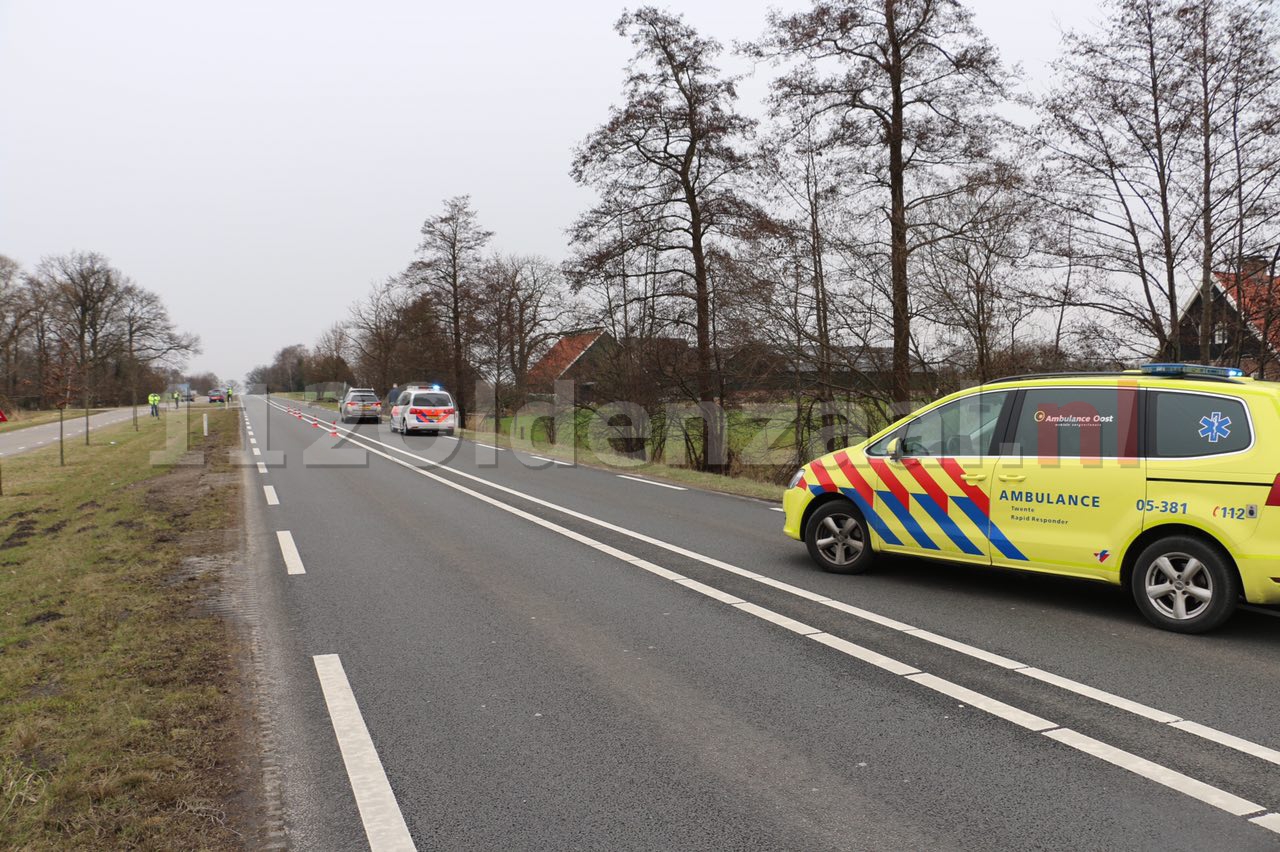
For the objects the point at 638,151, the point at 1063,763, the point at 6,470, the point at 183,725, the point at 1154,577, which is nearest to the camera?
the point at 1063,763

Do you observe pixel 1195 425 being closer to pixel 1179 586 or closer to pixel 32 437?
pixel 1179 586

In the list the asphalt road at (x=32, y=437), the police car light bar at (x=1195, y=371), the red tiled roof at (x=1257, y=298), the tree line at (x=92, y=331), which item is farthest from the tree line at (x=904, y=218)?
the tree line at (x=92, y=331)

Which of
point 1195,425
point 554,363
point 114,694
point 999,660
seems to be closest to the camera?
point 114,694

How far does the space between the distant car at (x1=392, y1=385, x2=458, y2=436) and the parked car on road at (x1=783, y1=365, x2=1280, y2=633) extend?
25390mm

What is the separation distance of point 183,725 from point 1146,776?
439 centimetres

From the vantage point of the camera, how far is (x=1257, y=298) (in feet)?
46.9

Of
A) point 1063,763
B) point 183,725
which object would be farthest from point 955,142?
point 183,725

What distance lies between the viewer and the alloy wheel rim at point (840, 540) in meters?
7.68

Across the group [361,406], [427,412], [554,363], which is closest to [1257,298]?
[427,412]

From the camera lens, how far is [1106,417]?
20.4 feet

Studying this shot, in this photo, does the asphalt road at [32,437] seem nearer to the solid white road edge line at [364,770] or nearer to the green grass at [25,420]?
the green grass at [25,420]

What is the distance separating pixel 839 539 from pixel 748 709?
3.53 metres

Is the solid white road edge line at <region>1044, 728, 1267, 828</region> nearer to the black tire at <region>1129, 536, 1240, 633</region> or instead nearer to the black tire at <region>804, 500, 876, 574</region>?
the black tire at <region>1129, 536, 1240, 633</region>

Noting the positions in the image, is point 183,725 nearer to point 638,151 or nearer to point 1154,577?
point 1154,577
